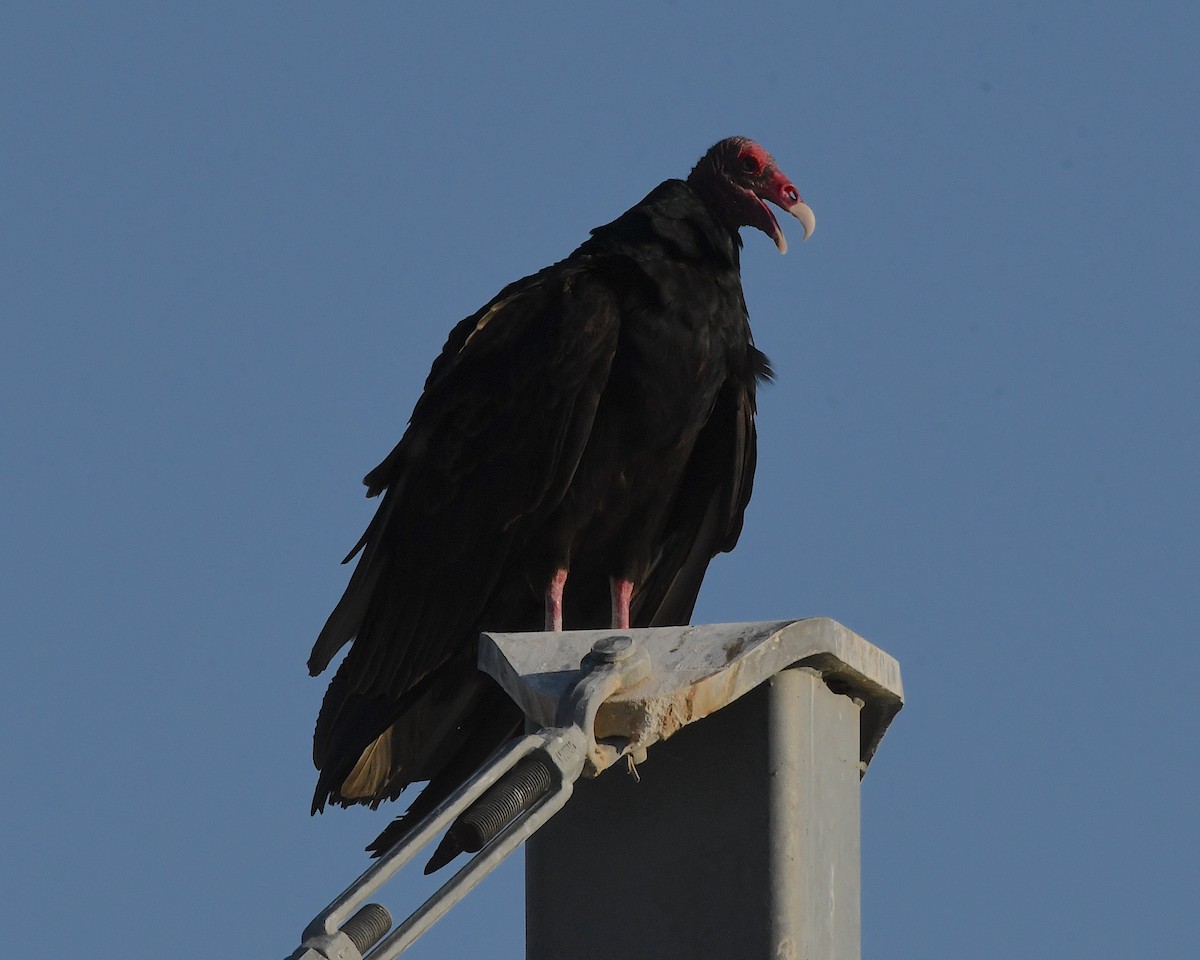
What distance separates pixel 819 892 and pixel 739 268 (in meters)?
2.61

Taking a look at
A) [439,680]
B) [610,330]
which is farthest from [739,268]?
[439,680]

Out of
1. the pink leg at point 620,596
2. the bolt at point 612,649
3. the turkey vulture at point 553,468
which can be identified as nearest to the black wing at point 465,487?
the turkey vulture at point 553,468

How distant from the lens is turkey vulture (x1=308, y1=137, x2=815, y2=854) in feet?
13.3

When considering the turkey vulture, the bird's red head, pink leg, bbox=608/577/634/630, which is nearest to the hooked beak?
the bird's red head

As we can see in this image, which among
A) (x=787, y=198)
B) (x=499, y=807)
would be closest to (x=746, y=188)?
(x=787, y=198)

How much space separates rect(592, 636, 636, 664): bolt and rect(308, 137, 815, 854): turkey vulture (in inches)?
68.7

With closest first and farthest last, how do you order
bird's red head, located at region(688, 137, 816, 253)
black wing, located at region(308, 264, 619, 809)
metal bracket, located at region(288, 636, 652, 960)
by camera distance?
metal bracket, located at region(288, 636, 652, 960), black wing, located at region(308, 264, 619, 809), bird's red head, located at region(688, 137, 816, 253)

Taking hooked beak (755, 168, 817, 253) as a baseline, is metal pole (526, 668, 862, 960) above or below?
below

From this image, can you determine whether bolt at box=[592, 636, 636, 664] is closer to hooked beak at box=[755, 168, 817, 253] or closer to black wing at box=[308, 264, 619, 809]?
black wing at box=[308, 264, 619, 809]

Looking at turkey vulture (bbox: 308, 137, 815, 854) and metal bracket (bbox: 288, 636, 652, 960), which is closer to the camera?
metal bracket (bbox: 288, 636, 652, 960)

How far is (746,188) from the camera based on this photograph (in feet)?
15.9

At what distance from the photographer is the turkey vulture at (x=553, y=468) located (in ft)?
13.3

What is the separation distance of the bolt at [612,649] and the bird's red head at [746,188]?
108 inches

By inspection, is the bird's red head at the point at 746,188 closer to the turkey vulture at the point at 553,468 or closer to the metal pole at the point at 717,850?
the turkey vulture at the point at 553,468
